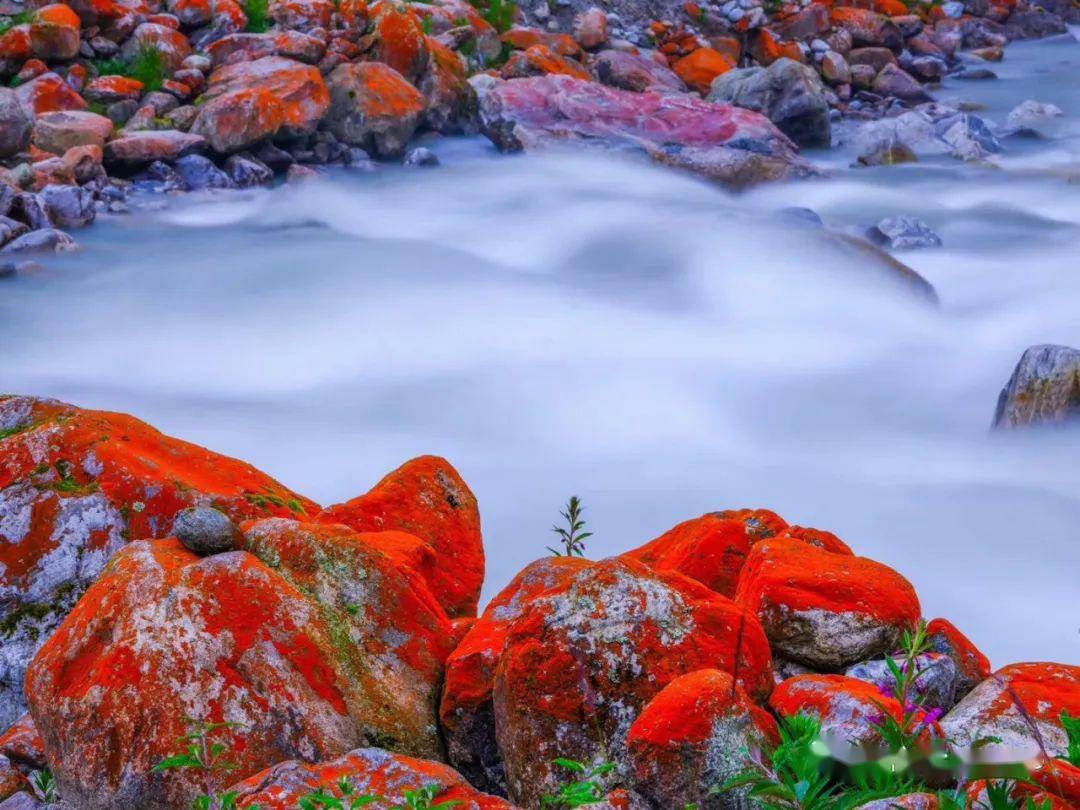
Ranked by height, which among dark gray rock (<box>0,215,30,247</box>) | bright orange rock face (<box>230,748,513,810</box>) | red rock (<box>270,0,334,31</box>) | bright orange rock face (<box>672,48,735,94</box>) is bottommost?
bright orange rock face (<box>672,48,735,94</box>)

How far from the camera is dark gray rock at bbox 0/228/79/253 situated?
1268 cm

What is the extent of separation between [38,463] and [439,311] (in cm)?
787

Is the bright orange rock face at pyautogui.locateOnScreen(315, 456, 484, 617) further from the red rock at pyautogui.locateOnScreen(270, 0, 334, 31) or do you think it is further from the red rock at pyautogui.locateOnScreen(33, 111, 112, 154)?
the red rock at pyautogui.locateOnScreen(270, 0, 334, 31)

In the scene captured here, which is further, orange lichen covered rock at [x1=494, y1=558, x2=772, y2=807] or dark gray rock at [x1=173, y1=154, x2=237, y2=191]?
dark gray rock at [x1=173, y1=154, x2=237, y2=191]

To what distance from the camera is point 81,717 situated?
3.31m

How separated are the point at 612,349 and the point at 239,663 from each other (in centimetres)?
827

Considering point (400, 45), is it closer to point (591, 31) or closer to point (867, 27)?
point (591, 31)

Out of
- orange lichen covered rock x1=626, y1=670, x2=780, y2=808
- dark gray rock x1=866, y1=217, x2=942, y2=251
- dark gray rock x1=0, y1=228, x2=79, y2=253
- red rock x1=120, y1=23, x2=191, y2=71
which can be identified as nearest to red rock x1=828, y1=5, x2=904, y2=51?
dark gray rock x1=866, y1=217, x2=942, y2=251

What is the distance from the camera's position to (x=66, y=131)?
48.2ft

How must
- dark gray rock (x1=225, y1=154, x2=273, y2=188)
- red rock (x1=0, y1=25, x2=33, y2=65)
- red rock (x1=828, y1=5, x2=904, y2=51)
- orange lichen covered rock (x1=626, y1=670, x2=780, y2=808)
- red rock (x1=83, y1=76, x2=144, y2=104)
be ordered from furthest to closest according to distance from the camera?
red rock (x1=828, y1=5, x2=904, y2=51) < red rock (x1=83, y1=76, x2=144, y2=104) < red rock (x1=0, y1=25, x2=33, y2=65) < dark gray rock (x1=225, y1=154, x2=273, y2=188) < orange lichen covered rock (x1=626, y1=670, x2=780, y2=808)

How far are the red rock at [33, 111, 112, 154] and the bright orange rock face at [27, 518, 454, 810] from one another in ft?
40.4

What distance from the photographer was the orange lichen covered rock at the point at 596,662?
326 centimetres

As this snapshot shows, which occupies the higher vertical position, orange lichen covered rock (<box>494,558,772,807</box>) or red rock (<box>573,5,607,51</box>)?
orange lichen covered rock (<box>494,558,772,807</box>)

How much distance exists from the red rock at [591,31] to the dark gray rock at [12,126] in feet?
36.2
